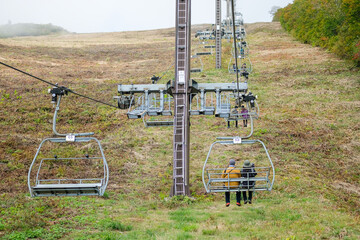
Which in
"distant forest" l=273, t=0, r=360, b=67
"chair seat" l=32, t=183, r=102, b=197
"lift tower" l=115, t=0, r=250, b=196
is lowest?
"chair seat" l=32, t=183, r=102, b=197

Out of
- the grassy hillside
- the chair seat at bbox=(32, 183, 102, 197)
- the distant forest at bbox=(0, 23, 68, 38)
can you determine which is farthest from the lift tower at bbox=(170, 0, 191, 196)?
the distant forest at bbox=(0, 23, 68, 38)

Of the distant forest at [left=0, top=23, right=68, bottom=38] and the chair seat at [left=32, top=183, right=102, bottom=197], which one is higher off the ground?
the distant forest at [left=0, top=23, right=68, bottom=38]

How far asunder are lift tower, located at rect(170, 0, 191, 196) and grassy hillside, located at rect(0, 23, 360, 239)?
0.98 metres

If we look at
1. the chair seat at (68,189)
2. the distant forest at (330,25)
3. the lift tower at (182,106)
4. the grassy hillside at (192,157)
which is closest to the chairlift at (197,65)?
the grassy hillside at (192,157)

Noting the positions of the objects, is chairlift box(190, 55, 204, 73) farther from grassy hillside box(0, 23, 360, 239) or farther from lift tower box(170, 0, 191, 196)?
lift tower box(170, 0, 191, 196)

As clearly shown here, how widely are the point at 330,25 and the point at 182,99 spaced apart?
4454 cm

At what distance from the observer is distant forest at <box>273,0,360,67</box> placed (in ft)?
141

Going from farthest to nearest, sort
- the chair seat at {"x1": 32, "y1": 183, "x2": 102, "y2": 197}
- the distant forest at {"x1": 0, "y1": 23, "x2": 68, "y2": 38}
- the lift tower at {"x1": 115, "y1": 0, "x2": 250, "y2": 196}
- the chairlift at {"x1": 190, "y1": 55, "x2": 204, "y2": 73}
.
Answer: the distant forest at {"x1": 0, "y1": 23, "x2": 68, "y2": 38} → the chairlift at {"x1": 190, "y1": 55, "x2": 204, "y2": 73} → the lift tower at {"x1": 115, "y1": 0, "x2": 250, "y2": 196} → the chair seat at {"x1": 32, "y1": 183, "x2": 102, "y2": 197}

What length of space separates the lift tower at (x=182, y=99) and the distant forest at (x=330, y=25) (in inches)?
1127

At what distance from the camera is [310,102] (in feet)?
109

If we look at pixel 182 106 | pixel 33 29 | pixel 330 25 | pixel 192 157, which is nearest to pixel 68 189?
pixel 182 106

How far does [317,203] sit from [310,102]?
1851 centimetres

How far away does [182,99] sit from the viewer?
50.7 ft

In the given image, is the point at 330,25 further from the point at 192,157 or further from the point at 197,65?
the point at 192,157
